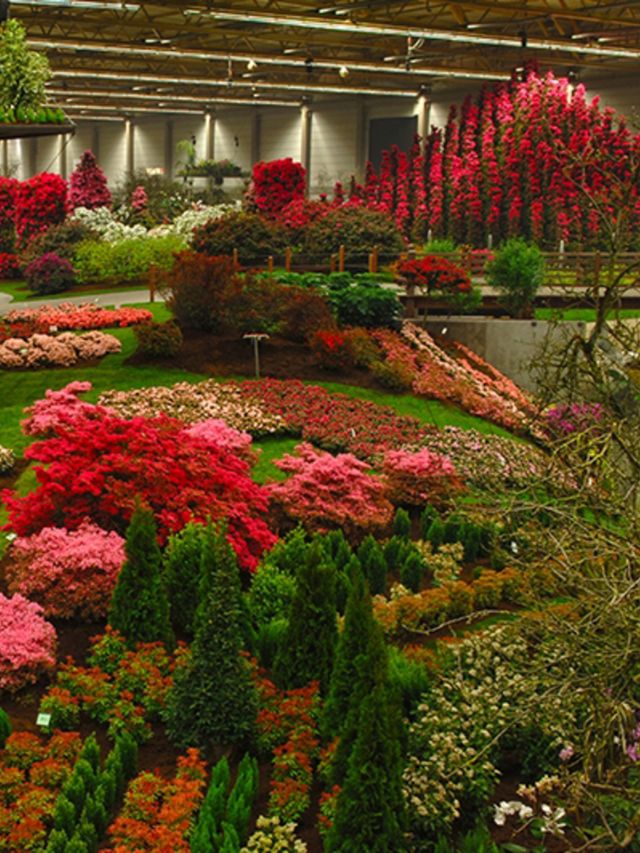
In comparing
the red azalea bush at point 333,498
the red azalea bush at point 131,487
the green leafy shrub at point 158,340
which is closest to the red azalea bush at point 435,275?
the green leafy shrub at point 158,340

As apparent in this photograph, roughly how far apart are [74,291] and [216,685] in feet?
76.3

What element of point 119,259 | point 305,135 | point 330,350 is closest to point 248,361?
point 330,350

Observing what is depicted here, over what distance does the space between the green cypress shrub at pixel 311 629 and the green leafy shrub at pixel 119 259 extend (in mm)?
22090

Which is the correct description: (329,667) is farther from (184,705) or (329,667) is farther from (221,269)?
(221,269)

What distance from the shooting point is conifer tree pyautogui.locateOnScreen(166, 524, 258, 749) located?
857 cm

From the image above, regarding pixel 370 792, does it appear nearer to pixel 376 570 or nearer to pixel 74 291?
pixel 376 570

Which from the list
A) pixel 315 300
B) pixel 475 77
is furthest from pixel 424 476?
pixel 475 77

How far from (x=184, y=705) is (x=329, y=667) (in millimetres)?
1228

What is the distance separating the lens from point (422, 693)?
895 centimetres

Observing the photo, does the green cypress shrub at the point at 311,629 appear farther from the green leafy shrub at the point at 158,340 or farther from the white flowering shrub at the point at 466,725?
the green leafy shrub at the point at 158,340

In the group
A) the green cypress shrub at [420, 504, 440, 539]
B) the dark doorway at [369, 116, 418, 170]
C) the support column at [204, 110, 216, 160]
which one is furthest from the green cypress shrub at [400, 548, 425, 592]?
the support column at [204, 110, 216, 160]

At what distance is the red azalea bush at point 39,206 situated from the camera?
112 feet

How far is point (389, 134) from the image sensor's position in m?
45.0

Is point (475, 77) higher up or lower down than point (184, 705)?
higher up
